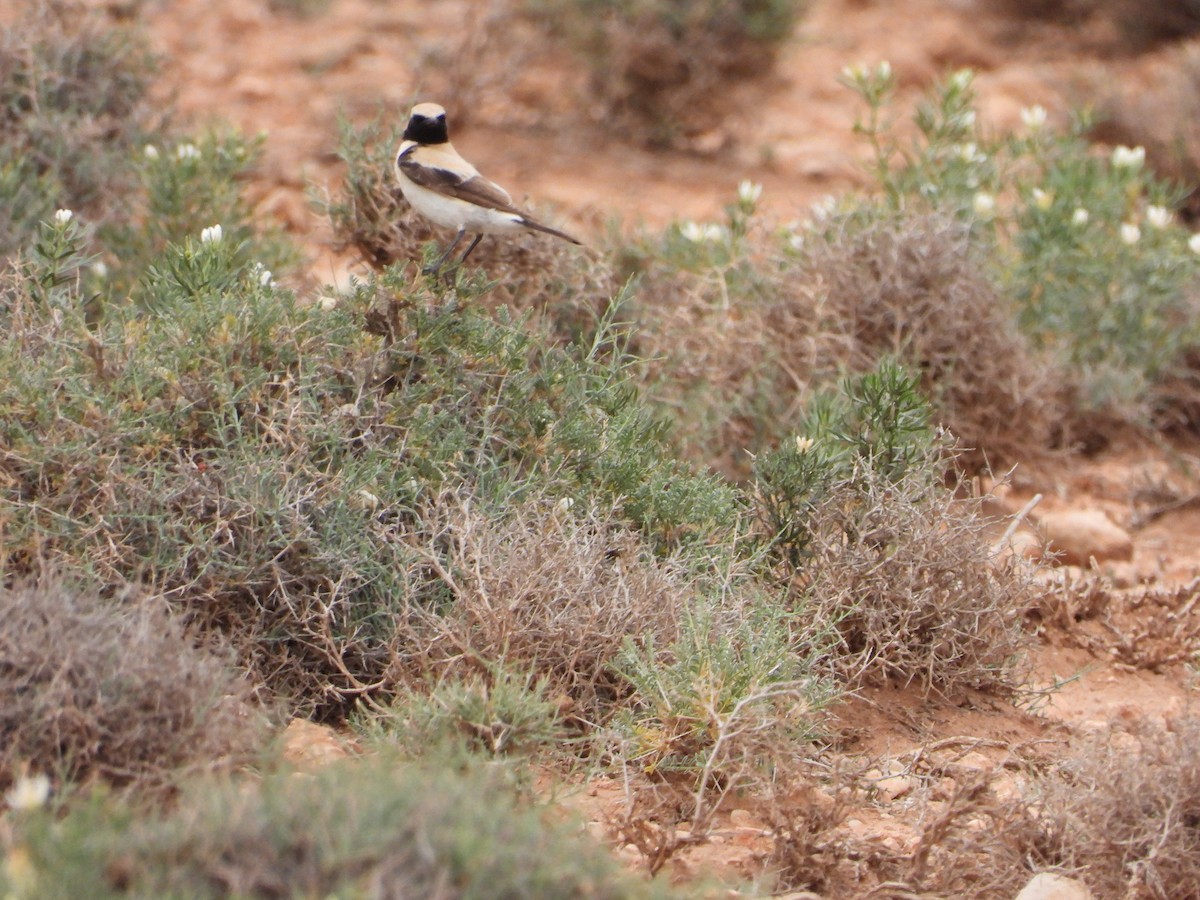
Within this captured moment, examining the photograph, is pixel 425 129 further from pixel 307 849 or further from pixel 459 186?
pixel 307 849

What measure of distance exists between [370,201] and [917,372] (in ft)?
6.23

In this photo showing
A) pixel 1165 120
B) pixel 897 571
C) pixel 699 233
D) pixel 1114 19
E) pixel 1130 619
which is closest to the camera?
pixel 897 571

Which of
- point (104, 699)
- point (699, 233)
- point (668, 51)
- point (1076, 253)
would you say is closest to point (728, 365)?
point (699, 233)

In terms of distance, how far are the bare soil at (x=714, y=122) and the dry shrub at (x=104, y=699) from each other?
2339mm

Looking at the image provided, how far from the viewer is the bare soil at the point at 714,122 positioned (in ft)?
15.3

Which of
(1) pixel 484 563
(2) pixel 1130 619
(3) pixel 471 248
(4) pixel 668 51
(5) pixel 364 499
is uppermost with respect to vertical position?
(3) pixel 471 248

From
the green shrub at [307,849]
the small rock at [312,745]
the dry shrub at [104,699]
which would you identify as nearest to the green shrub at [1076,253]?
the small rock at [312,745]

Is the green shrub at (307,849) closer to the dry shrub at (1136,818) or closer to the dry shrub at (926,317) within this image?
the dry shrub at (1136,818)

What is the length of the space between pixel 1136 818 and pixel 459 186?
255cm

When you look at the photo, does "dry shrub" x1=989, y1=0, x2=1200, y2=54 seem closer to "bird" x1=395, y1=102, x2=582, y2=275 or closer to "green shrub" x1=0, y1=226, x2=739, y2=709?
"bird" x1=395, y1=102, x2=582, y2=275

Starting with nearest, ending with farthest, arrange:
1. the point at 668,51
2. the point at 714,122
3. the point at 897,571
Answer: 1. the point at 897,571
2. the point at 668,51
3. the point at 714,122

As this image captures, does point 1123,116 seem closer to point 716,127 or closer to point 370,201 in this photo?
point 716,127

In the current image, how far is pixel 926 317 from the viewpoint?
5.35m

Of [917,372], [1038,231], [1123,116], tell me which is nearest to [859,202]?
[1038,231]
